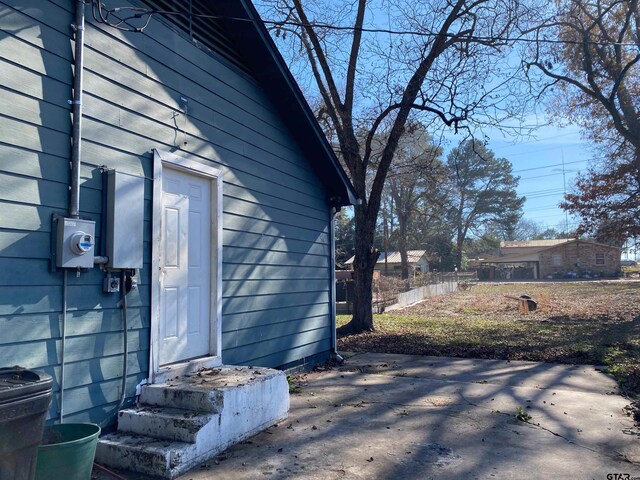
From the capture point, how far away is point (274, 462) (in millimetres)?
4059

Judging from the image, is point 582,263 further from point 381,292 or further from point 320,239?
point 320,239


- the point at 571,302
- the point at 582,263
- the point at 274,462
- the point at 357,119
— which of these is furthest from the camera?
the point at 582,263

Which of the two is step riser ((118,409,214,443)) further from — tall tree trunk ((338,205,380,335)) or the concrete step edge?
tall tree trunk ((338,205,380,335))

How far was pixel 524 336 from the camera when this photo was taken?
12016 millimetres

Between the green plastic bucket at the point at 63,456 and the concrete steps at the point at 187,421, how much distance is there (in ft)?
1.98

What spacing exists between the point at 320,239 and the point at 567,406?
4.50 meters

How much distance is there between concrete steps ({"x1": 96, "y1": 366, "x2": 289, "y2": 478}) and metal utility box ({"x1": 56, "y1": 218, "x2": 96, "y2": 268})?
1.41 meters

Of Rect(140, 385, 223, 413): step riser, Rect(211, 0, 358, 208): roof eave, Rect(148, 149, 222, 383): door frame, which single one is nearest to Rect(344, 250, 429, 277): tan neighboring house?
Rect(211, 0, 358, 208): roof eave

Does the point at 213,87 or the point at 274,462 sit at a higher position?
the point at 213,87

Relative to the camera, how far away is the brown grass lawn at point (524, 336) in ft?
30.7

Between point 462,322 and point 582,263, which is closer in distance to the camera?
point 462,322

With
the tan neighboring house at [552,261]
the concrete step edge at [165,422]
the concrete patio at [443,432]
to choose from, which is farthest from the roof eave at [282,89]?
the tan neighboring house at [552,261]

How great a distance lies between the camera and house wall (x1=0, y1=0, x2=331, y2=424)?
3.54m

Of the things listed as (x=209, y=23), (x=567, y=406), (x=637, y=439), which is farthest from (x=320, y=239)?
(x=637, y=439)
